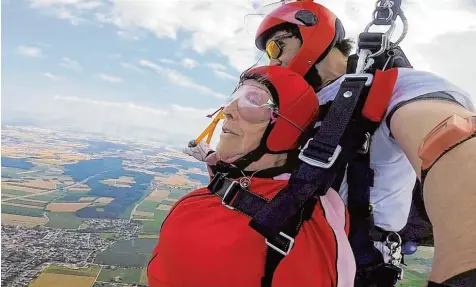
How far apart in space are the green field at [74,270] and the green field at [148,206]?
2.92 meters

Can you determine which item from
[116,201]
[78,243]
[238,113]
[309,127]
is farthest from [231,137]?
[116,201]

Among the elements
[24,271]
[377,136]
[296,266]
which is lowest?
[24,271]

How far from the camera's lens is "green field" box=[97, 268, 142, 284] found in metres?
8.90

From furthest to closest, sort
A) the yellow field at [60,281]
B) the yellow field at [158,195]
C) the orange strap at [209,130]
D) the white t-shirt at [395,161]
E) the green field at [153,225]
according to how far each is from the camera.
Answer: the yellow field at [158,195] < the green field at [153,225] < the yellow field at [60,281] < the orange strap at [209,130] < the white t-shirt at [395,161]

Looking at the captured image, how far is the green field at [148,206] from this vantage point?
12.4m

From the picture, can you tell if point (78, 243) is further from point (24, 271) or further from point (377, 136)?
point (377, 136)

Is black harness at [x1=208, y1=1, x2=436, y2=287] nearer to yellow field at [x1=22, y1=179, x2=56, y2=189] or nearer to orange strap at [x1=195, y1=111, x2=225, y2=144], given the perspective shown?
orange strap at [x1=195, y1=111, x2=225, y2=144]

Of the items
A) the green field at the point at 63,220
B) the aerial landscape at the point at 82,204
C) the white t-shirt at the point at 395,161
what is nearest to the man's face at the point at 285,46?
the white t-shirt at the point at 395,161

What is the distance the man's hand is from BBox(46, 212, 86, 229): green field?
36.8 ft

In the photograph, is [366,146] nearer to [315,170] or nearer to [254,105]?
[315,170]

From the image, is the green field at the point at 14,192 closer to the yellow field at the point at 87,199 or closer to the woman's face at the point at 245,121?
the yellow field at the point at 87,199

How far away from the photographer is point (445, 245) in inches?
18.2

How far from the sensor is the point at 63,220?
39.1ft

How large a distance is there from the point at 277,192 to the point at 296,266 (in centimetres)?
13
